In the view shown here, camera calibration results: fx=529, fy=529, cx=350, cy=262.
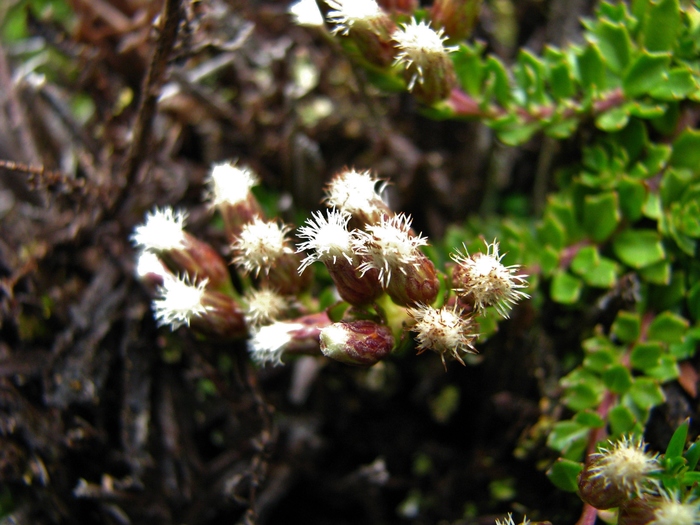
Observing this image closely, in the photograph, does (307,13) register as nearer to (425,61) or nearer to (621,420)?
(425,61)

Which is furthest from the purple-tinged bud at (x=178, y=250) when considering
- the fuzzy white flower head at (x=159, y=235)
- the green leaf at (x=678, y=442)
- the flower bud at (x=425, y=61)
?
the green leaf at (x=678, y=442)

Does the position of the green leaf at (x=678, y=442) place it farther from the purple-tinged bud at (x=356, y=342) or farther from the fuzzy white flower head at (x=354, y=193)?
the fuzzy white flower head at (x=354, y=193)

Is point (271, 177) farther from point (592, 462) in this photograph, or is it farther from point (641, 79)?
point (592, 462)

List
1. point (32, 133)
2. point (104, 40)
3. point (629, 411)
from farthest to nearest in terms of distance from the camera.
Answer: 1. point (104, 40)
2. point (32, 133)
3. point (629, 411)

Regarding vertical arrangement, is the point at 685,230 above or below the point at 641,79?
below

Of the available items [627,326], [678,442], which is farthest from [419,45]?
[678,442]

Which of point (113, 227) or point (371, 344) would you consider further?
point (113, 227)

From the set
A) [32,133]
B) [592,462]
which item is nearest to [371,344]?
[592,462]
